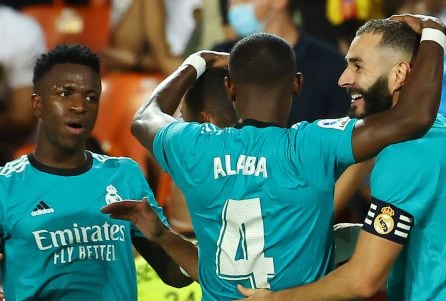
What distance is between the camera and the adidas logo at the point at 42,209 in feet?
13.0

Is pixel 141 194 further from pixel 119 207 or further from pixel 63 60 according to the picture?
pixel 63 60

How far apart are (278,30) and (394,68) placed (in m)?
3.14

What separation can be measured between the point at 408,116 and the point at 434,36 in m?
0.33

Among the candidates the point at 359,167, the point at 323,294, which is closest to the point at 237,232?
the point at 323,294

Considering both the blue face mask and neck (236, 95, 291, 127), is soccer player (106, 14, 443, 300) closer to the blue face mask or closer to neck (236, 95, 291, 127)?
neck (236, 95, 291, 127)

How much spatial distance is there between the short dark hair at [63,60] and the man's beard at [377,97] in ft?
3.87

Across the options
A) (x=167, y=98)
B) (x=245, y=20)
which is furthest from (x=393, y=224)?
(x=245, y=20)

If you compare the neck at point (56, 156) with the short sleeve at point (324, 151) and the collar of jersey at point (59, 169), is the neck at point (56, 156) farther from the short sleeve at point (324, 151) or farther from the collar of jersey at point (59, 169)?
the short sleeve at point (324, 151)

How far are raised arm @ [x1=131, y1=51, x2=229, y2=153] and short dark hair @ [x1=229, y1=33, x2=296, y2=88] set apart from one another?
0.34 m

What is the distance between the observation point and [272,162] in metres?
3.39

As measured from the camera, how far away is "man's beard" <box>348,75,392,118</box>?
3.51 m

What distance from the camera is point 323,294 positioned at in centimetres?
334

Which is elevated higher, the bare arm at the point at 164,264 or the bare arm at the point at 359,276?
the bare arm at the point at 359,276

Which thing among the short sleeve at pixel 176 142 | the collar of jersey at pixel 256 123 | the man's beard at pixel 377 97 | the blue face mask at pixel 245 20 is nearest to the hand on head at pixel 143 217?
the short sleeve at pixel 176 142
